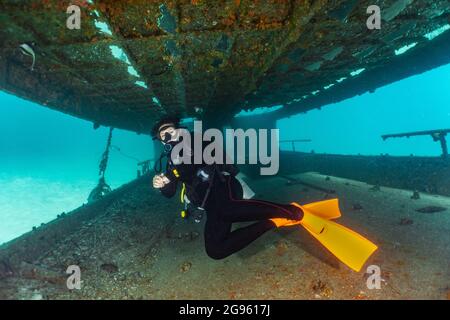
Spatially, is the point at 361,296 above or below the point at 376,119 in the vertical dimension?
below

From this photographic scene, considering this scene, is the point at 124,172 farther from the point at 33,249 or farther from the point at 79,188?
the point at 33,249

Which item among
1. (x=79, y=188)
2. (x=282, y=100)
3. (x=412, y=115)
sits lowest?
(x=79, y=188)

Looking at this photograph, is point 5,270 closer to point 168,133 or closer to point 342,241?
point 168,133

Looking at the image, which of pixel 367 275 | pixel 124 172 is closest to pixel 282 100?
pixel 367 275

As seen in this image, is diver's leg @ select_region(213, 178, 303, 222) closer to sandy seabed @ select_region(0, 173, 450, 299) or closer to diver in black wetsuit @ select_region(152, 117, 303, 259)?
diver in black wetsuit @ select_region(152, 117, 303, 259)

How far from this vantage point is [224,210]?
427cm

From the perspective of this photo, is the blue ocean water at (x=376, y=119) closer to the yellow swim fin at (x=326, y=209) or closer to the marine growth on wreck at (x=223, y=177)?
the marine growth on wreck at (x=223, y=177)

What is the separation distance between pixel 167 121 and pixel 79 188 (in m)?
59.0

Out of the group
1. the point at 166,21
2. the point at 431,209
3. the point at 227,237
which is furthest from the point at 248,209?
the point at 431,209

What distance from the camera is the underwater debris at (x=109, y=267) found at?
4.92 metres

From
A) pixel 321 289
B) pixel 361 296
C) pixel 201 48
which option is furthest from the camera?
pixel 201 48

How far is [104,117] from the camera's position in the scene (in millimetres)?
10969

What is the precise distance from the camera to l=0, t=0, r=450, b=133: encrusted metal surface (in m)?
4.35

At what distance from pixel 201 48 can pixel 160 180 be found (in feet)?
9.24
